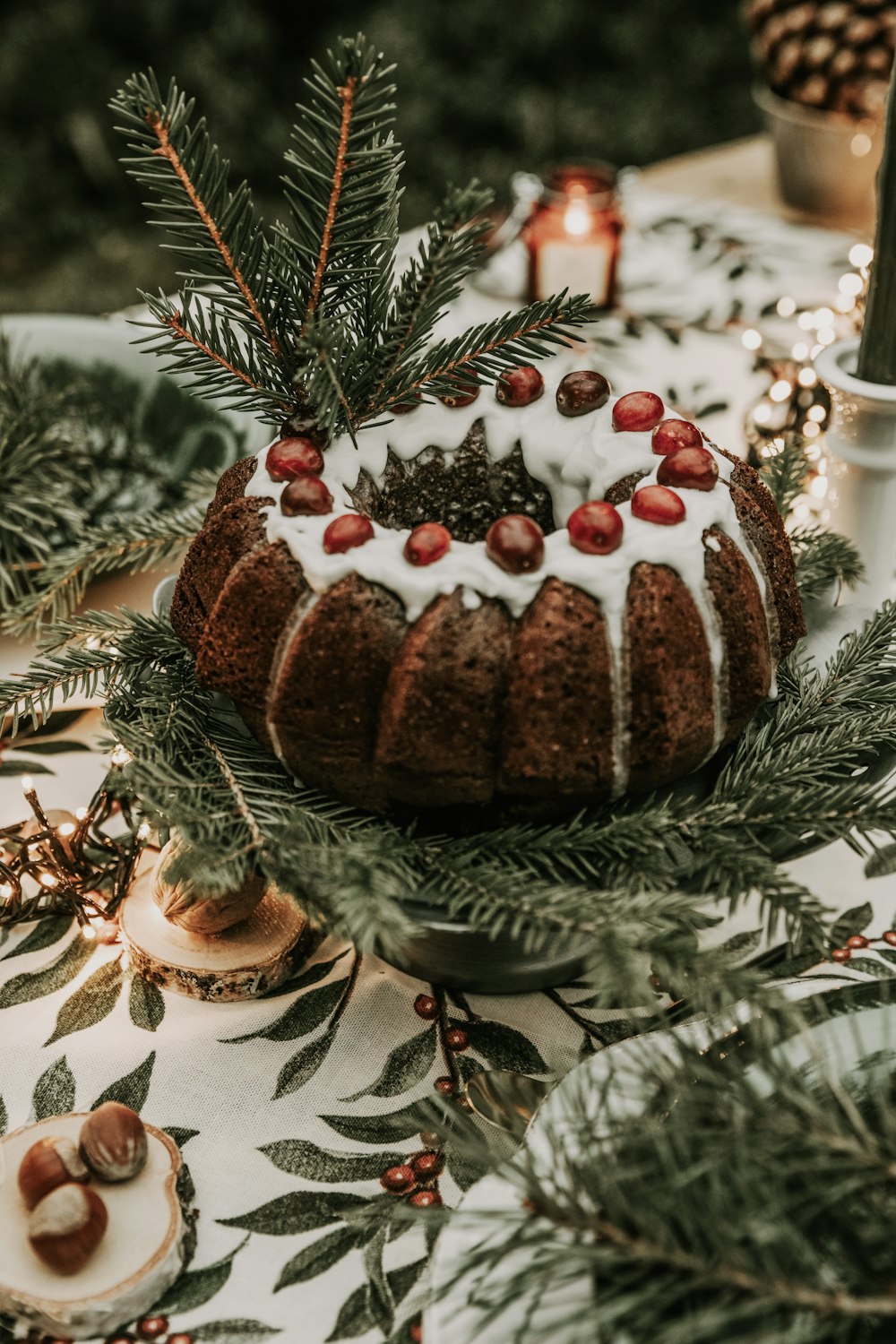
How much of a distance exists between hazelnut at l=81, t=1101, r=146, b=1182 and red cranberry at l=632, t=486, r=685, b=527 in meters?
0.48

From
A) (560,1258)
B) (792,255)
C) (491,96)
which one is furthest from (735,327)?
(491,96)

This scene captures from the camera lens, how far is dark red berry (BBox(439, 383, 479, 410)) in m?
0.89

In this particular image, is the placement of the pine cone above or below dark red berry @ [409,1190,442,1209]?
above

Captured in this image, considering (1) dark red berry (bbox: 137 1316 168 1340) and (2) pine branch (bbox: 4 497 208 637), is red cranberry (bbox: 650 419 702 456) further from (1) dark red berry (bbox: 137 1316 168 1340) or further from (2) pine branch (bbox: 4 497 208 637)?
(1) dark red berry (bbox: 137 1316 168 1340)

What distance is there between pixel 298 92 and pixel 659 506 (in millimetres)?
3425

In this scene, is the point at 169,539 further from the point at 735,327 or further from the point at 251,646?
the point at 735,327

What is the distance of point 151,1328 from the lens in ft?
2.22

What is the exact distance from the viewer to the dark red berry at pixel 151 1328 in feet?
2.21

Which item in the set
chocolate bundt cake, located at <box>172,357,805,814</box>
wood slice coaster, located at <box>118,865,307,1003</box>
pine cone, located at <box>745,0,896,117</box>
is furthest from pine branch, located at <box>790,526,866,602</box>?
pine cone, located at <box>745,0,896,117</box>

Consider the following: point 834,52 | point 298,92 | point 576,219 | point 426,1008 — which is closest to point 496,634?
point 426,1008

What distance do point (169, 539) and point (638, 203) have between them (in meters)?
1.25

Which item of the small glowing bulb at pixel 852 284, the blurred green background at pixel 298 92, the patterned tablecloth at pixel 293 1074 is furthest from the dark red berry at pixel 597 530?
the blurred green background at pixel 298 92

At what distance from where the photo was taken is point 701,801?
829mm

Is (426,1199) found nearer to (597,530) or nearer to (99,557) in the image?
Result: (597,530)
